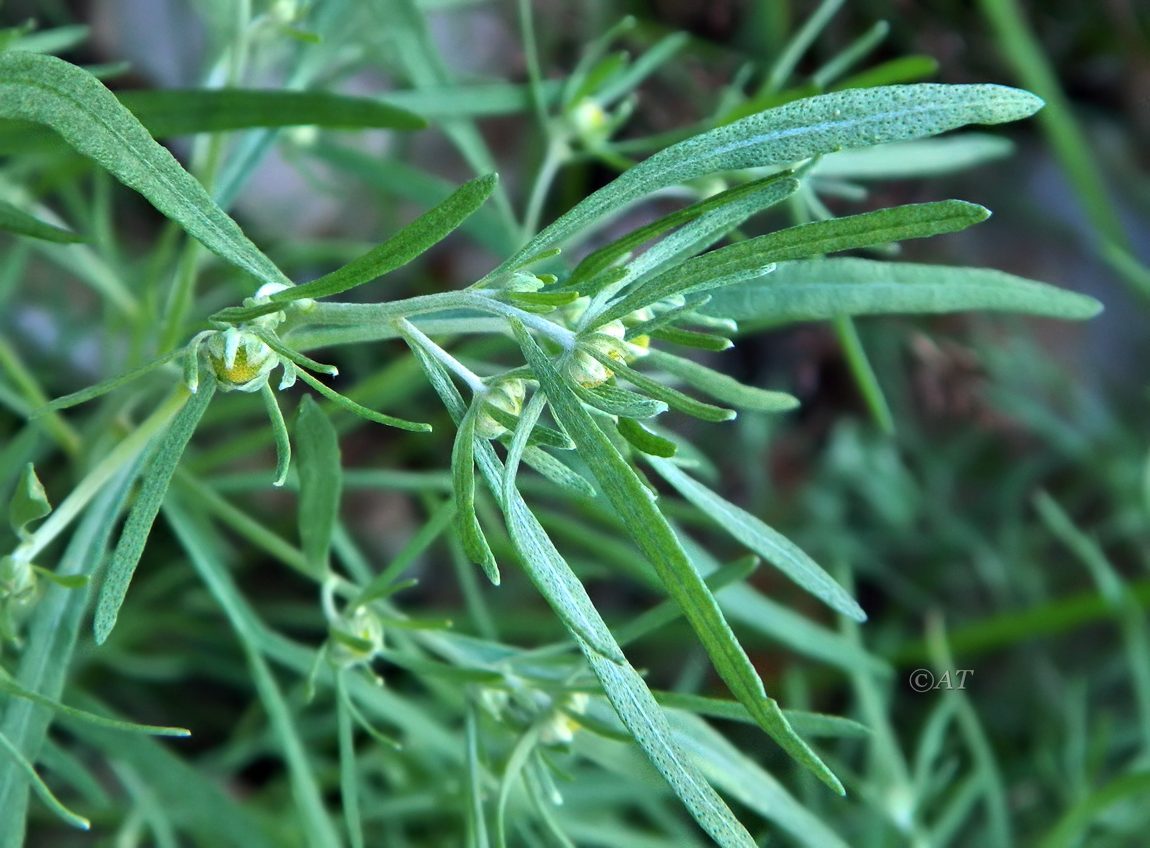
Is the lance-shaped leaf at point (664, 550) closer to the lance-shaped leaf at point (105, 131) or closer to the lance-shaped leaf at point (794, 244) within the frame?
the lance-shaped leaf at point (794, 244)

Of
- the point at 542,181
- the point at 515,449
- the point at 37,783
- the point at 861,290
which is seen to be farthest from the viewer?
the point at 542,181

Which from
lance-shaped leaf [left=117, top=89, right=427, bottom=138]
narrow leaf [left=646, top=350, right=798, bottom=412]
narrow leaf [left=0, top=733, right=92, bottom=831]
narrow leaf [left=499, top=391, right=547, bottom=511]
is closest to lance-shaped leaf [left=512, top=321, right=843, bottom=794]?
narrow leaf [left=499, top=391, right=547, bottom=511]

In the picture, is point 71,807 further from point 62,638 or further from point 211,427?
point 62,638

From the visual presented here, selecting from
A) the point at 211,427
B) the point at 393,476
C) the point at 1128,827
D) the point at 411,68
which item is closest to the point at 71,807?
the point at 211,427

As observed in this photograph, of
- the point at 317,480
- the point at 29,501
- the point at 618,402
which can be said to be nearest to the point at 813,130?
the point at 618,402

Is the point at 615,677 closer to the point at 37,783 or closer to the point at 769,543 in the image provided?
the point at 769,543

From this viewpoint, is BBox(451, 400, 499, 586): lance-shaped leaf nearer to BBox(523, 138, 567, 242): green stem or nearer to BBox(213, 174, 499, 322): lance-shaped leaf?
BBox(213, 174, 499, 322): lance-shaped leaf

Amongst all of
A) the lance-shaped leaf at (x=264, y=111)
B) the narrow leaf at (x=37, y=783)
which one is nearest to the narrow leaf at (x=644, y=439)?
the lance-shaped leaf at (x=264, y=111)
